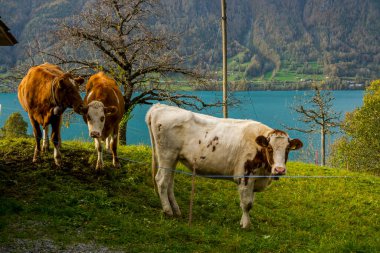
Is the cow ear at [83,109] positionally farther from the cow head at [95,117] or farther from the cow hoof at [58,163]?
the cow hoof at [58,163]

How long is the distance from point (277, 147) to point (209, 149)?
61.9 inches

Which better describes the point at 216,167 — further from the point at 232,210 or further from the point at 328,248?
the point at 328,248

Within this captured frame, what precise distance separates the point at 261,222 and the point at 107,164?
15.9 ft

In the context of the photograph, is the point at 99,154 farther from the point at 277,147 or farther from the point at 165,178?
the point at 277,147

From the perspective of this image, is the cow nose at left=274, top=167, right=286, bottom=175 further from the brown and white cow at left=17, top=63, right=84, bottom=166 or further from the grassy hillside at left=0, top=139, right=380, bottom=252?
the brown and white cow at left=17, top=63, right=84, bottom=166

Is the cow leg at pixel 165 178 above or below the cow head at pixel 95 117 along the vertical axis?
below

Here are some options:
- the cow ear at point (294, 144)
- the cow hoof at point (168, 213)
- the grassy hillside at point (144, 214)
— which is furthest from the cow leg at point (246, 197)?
the cow hoof at point (168, 213)

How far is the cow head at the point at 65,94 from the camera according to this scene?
11047 mm

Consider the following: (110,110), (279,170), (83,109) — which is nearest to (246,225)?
(279,170)

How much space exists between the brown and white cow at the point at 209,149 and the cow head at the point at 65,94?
2.24 metres

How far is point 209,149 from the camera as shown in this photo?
32.1 ft

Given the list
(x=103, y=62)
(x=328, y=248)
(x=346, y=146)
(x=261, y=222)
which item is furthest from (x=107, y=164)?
(x=346, y=146)

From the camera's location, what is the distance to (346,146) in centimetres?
4694

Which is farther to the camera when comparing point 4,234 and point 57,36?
point 57,36
